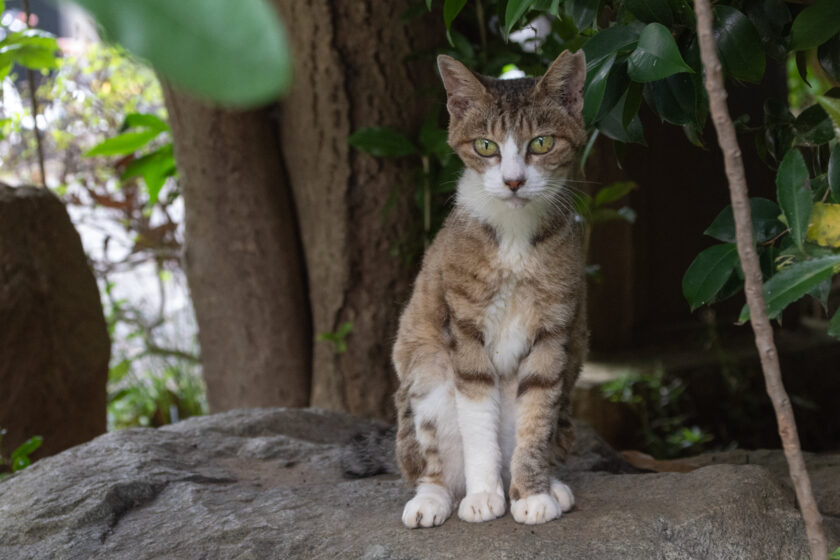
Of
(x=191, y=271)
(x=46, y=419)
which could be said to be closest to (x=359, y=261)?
(x=191, y=271)

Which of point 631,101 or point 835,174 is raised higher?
point 631,101

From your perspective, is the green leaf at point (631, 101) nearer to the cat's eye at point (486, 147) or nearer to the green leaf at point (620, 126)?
the green leaf at point (620, 126)

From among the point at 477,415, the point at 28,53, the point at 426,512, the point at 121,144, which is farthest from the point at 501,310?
the point at 121,144

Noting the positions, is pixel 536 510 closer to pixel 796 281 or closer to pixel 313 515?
pixel 313 515

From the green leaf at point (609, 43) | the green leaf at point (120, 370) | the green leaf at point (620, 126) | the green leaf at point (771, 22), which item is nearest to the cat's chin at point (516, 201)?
the green leaf at point (620, 126)

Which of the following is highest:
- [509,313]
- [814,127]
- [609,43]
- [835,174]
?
[609,43]

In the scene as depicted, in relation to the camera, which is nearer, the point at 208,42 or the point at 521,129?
the point at 208,42

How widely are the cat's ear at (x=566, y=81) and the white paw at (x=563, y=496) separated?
1.12 metres

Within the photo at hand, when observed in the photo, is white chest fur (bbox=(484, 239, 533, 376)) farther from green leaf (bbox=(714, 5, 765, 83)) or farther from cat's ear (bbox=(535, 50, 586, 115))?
green leaf (bbox=(714, 5, 765, 83))

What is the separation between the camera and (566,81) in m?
2.49

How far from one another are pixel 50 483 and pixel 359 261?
1.92 meters

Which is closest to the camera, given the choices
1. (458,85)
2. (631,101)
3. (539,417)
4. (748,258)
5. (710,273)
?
(748,258)

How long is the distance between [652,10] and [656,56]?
24 centimetres

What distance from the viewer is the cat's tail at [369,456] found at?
9.66 ft
